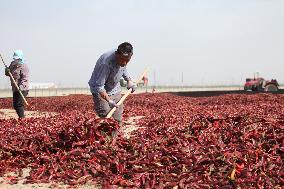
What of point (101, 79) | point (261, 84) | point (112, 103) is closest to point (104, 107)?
point (112, 103)

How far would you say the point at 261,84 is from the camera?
162ft

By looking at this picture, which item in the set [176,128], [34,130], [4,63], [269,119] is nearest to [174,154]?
[176,128]

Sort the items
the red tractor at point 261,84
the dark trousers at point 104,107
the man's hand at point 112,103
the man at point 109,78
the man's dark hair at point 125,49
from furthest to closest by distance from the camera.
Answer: the red tractor at point 261,84, the dark trousers at point 104,107, the man's hand at point 112,103, the man at point 109,78, the man's dark hair at point 125,49

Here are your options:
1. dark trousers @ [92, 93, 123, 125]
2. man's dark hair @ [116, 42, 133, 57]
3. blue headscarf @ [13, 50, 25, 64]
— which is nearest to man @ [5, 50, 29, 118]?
blue headscarf @ [13, 50, 25, 64]

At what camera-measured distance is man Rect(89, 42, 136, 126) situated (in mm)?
8461

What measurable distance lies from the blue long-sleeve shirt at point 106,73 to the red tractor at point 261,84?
4090 cm

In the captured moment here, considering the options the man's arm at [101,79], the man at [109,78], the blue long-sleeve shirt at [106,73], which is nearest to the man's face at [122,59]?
the man at [109,78]

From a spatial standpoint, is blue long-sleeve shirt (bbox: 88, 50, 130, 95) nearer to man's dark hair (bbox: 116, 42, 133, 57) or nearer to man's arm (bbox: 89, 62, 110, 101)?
man's arm (bbox: 89, 62, 110, 101)

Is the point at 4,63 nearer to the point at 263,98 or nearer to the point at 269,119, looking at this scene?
the point at 269,119

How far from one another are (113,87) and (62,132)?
141cm

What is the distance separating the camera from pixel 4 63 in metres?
15.0

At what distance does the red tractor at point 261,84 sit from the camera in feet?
156

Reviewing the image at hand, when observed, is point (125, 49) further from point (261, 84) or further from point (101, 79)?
point (261, 84)

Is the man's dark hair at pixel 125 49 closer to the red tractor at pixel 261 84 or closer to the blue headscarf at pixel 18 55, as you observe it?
the blue headscarf at pixel 18 55
